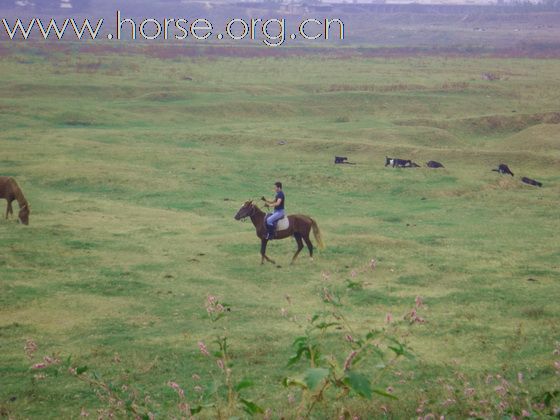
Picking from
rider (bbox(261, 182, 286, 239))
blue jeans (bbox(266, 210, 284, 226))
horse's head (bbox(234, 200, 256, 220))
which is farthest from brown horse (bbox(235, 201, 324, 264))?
blue jeans (bbox(266, 210, 284, 226))

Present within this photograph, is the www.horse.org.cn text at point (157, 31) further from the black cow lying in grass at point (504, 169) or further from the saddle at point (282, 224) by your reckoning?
the saddle at point (282, 224)

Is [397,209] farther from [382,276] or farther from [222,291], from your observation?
[222,291]

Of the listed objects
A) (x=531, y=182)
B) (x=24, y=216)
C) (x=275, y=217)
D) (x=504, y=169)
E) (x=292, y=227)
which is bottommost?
(x=531, y=182)

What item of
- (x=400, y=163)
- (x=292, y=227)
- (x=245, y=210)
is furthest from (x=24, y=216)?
(x=400, y=163)

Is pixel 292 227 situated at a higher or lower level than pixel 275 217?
lower

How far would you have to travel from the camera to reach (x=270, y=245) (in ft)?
73.5

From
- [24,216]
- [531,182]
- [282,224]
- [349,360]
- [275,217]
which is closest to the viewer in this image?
[349,360]

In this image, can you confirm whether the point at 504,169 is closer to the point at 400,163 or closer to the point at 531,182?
the point at 531,182

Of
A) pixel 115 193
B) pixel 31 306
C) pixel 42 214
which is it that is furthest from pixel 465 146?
pixel 31 306

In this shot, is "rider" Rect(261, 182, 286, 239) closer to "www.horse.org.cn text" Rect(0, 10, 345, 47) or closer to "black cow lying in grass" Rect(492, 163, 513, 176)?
"black cow lying in grass" Rect(492, 163, 513, 176)

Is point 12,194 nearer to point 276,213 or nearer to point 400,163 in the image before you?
point 276,213

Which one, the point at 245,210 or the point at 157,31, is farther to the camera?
the point at 157,31

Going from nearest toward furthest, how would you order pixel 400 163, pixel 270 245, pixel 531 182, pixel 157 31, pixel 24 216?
pixel 270 245, pixel 24 216, pixel 531 182, pixel 400 163, pixel 157 31

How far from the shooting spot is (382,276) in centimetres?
1911
